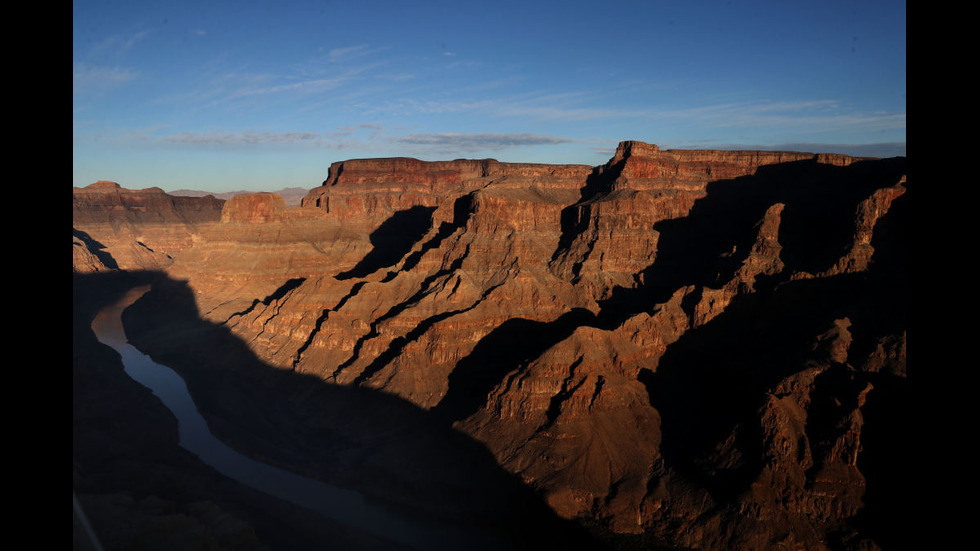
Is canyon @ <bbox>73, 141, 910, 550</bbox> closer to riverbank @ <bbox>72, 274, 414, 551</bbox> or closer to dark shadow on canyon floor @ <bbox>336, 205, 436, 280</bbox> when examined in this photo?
riverbank @ <bbox>72, 274, 414, 551</bbox>

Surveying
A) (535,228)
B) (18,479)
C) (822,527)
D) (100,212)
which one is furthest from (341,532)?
(100,212)

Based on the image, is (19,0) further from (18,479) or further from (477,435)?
(477,435)

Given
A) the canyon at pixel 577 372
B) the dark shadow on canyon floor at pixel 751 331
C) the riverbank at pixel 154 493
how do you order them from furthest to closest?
1. the dark shadow on canyon floor at pixel 751 331
2. the canyon at pixel 577 372
3. the riverbank at pixel 154 493

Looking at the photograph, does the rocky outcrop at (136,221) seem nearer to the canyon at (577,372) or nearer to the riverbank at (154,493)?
the canyon at (577,372)

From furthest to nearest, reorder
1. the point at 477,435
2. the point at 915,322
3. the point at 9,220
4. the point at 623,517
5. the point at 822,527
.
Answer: the point at 477,435
the point at 623,517
the point at 822,527
the point at 915,322
the point at 9,220

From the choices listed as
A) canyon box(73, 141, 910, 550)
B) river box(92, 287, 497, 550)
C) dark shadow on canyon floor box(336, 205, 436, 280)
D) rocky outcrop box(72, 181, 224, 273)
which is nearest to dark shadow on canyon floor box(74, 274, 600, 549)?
canyon box(73, 141, 910, 550)

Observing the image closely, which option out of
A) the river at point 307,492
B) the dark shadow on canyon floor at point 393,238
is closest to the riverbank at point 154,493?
the river at point 307,492

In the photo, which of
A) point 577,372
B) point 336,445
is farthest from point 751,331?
point 336,445
